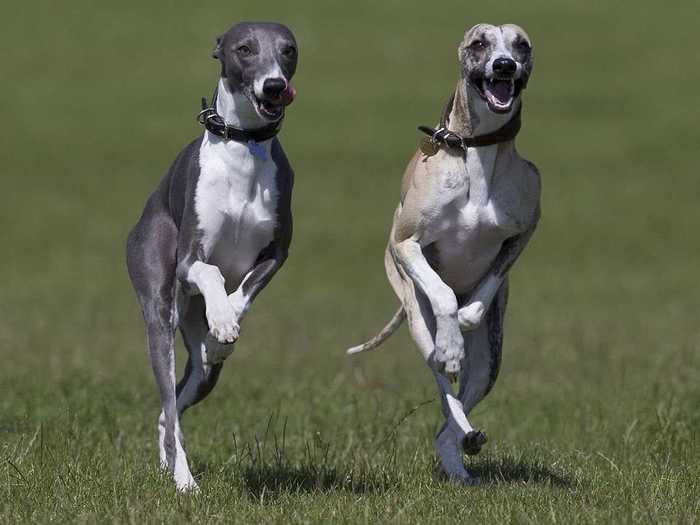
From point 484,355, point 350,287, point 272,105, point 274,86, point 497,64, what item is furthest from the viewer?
point 350,287

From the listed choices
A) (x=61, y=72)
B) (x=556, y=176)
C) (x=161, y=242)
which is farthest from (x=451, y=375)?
(x=61, y=72)

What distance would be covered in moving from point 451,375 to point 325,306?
10.6 meters

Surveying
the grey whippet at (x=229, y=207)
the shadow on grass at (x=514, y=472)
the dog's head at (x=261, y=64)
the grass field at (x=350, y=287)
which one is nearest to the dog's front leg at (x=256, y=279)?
the grey whippet at (x=229, y=207)

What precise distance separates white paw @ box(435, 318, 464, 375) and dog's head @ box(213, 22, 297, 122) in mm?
1283

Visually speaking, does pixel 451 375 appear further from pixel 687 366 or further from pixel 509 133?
pixel 687 366

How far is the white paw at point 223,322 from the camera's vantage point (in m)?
6.21

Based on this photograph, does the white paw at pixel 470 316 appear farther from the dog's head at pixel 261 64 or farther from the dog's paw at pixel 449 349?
the dog's head at pixel 261 64

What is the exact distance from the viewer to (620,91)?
97.2ft

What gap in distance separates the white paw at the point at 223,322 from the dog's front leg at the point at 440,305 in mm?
995

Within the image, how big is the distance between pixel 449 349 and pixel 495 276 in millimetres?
727

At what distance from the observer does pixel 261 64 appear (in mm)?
6359

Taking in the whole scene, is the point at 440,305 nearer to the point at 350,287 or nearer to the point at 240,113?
the point at 240,113

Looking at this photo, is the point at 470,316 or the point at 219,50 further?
the point at 470,316

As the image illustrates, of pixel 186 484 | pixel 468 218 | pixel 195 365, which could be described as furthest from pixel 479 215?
pixel 186 484
